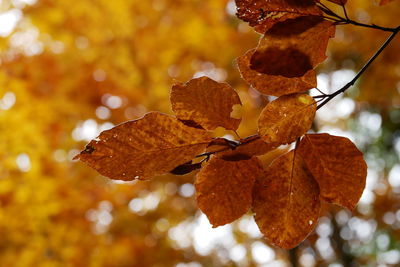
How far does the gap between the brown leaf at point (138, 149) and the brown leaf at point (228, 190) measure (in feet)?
0.16

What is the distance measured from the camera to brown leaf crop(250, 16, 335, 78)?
1.09ft

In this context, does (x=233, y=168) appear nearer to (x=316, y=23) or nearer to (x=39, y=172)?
(x=316, y=23)

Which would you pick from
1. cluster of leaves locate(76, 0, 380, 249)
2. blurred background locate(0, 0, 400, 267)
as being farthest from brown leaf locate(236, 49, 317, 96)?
blurred background locate(0, 0, 400, 267)

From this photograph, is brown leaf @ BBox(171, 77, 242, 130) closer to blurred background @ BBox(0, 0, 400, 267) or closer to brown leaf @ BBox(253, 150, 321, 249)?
brown leaf @ BBox(253, 150, 321, 249)

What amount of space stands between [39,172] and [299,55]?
3.36 meters

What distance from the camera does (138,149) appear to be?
344mm

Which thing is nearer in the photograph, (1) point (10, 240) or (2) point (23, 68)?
(1) point (10, 240)

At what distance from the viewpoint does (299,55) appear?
34 cm

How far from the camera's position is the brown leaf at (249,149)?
0.36 metres

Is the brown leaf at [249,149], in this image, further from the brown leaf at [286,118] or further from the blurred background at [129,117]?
the blurred background at [129,117]

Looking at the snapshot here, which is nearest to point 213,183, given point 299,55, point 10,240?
point 299,55

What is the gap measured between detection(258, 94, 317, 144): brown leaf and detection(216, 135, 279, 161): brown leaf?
2 cm

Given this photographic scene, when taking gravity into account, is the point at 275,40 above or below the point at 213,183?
above

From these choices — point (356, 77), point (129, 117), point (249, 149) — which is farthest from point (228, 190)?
point (129, 117)
